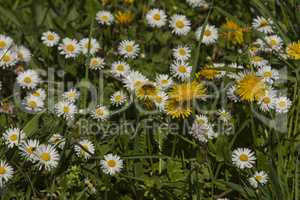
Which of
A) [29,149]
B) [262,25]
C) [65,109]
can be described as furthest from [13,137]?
[262,25]

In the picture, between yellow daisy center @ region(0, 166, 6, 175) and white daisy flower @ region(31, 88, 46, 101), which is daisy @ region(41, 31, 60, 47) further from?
yellow daisy center @ region(0, 166, 6, 175)

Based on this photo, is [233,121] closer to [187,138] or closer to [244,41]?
[187,138]

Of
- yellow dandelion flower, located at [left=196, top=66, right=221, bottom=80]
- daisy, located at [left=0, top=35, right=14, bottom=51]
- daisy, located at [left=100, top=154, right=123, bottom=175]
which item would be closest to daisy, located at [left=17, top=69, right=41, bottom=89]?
daisy, located at [left=0, top=35, right=14, bottom=51]

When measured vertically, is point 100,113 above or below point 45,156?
above

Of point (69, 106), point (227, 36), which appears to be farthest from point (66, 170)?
point (227, 36)

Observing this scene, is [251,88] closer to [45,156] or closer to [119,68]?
[119,68]

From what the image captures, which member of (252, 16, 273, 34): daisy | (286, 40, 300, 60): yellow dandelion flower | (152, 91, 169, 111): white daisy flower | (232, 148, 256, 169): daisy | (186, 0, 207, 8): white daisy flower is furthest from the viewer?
(186, 0, 207, 8): white daisy flower

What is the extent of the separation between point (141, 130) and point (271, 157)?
622 mm

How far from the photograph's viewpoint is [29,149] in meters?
2.34

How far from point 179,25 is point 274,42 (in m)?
0.52

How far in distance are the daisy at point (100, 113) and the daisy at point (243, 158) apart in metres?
0.62

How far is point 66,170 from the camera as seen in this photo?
2.41 m

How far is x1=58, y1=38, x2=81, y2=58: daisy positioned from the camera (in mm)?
2951

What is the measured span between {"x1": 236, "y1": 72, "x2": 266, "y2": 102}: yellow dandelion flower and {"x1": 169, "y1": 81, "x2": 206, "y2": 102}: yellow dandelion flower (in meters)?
0.17
